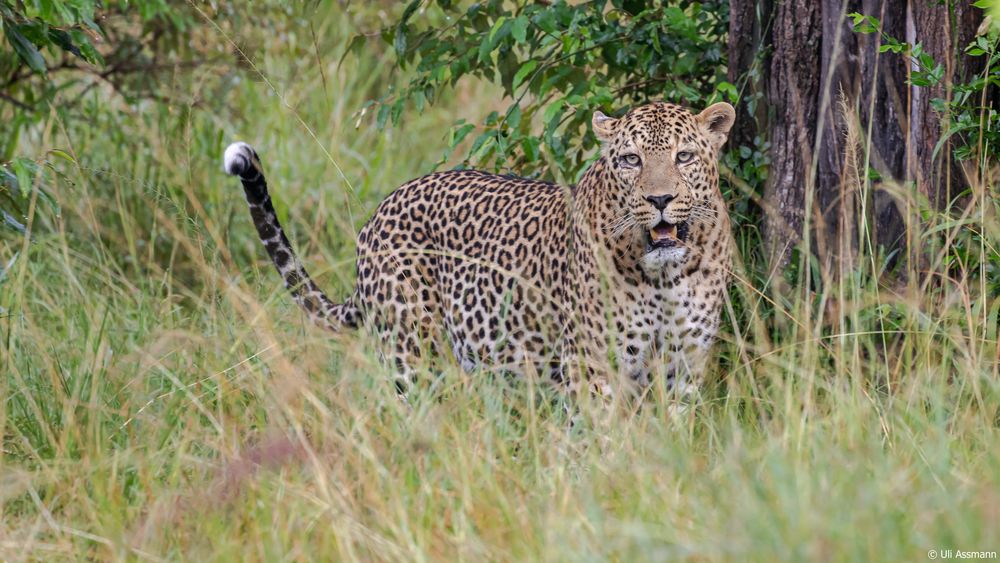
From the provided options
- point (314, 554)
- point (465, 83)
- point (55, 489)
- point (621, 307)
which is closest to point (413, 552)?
point (314, 554)

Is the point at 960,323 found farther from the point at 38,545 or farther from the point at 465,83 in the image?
the point at 465,83

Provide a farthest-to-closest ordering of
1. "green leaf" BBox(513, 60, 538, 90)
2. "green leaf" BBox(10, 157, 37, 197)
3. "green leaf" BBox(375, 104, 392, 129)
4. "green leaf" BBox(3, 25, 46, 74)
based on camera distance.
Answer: "green leaf" BBox(375, 104, 392, 129)
"green leaf" BBox(513, 60, 538, 90)
"green leaf" BBox(3, 25, 46, 74)
"green leaf" BBox(10, 157, 37, 197)

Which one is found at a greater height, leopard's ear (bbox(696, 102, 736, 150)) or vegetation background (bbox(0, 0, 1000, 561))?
leopard's ear (bbox(696, 102, 736, 150))

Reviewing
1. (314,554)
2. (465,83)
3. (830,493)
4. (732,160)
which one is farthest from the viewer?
(465,83)

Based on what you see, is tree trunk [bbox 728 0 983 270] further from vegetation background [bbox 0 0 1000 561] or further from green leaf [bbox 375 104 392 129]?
green leaf [bbox 375 104 392 129]

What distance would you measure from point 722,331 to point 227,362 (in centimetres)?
200

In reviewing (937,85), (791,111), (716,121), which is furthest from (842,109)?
(716,121)

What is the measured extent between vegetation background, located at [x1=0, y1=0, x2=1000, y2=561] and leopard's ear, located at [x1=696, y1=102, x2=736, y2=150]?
345 mm

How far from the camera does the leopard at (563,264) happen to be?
4.93 meters

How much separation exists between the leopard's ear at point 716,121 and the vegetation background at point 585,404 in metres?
0.34

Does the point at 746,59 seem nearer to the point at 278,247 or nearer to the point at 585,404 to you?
the point at 585,404

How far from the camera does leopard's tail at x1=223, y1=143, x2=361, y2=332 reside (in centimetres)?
537

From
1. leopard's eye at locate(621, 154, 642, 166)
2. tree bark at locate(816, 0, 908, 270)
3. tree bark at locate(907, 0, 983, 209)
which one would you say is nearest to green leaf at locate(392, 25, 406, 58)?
leopard's eye at locate(621, 154, 642, 166)

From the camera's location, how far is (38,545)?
3.79 m
